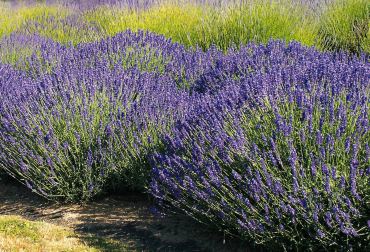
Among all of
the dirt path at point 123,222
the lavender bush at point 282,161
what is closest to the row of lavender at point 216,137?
the lavender bush at point 282,161

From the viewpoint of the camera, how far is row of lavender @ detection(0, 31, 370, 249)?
8.42ft

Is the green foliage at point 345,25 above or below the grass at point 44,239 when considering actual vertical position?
above

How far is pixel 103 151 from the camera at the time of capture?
12.0 feet

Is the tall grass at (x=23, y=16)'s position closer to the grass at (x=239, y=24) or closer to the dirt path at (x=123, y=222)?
the grass at (x=239, y=24)

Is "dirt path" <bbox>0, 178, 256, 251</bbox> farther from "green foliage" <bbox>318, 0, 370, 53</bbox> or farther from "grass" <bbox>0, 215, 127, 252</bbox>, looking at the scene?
"green foliage" <bbox>318, 0, 370, 53</bbox>

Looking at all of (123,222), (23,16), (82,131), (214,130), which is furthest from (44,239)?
(23,16)

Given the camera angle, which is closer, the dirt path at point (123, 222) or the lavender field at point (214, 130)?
the lavender field at point (214, 130)

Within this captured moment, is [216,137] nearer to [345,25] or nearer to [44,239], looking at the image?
[44,239]

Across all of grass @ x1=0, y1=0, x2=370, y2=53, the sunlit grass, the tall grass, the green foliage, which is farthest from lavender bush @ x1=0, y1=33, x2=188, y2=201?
the tall grass

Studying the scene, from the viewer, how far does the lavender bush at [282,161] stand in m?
2.51

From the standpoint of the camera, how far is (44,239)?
10.8ft

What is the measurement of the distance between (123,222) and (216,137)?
1045 mm

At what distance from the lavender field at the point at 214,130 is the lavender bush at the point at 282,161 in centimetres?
1

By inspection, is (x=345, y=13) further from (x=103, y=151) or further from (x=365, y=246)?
(x=365, y=246)
